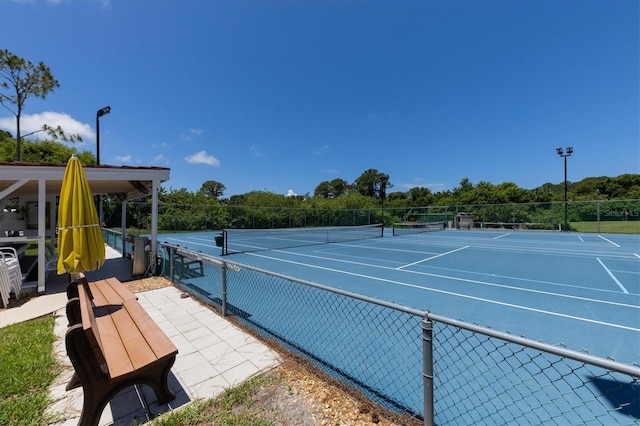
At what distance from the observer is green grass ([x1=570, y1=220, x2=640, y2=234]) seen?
82.5 ft

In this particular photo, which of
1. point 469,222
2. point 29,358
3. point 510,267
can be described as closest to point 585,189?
point 469,222

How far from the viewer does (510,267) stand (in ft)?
33.0

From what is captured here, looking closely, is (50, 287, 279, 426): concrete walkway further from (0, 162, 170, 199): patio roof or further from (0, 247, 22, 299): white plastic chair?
(0, 162, 170, 199): patio roof

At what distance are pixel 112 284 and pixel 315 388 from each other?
3.84 meters

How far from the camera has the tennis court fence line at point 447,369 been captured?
7.27 feet

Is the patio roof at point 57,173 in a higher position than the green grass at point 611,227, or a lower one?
higher

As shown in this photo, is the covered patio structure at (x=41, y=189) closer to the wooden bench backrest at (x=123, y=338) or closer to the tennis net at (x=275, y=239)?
the wooden bench backrest at (x=123, y=338)

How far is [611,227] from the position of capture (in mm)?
27203

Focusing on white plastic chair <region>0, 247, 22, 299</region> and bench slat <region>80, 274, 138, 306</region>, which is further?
white plastic chair <region>0, 247, 22, 299</region>

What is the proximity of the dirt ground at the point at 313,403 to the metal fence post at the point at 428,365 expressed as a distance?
436 mm

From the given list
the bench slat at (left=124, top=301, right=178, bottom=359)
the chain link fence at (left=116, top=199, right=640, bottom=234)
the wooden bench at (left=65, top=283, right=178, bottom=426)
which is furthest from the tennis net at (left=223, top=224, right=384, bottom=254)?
the wooden bench at (left=65, top=283, right=178, bottom=426)

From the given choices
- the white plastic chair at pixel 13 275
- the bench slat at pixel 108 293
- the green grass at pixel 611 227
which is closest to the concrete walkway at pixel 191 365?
the bench slat at pixel 108 293

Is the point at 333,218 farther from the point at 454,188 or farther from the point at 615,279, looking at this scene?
the point at 454,188

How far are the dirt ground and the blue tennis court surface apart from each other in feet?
10.5
